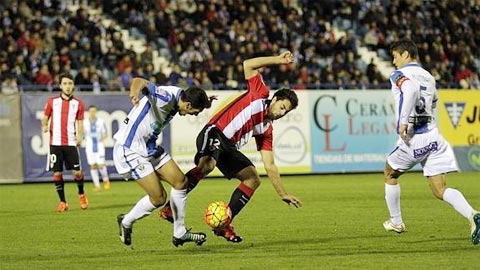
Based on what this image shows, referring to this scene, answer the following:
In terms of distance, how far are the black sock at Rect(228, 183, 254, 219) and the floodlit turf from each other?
47 centimetres

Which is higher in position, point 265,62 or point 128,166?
point 265,62


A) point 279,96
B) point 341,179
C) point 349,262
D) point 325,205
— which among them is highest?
point 279,96

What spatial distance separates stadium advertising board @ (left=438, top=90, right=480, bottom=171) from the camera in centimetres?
3266

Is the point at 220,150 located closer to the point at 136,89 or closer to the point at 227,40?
the point at 136,89

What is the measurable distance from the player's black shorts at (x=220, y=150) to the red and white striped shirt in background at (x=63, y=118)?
25.7ft

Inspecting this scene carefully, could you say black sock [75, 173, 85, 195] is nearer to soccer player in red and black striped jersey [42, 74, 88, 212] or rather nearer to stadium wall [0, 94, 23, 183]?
soccer player in red and black striped jersey [42, 74, 88, 212]

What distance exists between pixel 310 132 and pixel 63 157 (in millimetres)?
12443

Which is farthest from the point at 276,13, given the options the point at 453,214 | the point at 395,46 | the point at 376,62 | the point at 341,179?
the point at 395,46

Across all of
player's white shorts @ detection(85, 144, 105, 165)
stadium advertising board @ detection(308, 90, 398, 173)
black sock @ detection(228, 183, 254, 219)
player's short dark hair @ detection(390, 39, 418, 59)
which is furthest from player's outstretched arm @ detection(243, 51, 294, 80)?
stadium advertising board @ detection(308, 90, 398, 173)

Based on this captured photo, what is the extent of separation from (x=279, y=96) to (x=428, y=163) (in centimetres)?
222

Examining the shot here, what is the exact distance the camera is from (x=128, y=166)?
12125mm

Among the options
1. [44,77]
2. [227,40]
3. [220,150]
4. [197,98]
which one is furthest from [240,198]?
[227,40]

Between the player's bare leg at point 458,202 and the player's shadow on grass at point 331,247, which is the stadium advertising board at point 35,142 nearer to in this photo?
the player's shadow on grass at point 331,247

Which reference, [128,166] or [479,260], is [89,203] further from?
[479,260]
